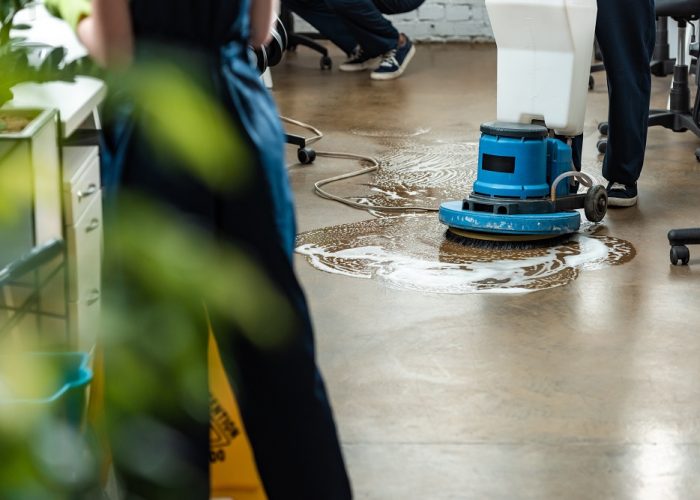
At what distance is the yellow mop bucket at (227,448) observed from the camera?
1.51 meters

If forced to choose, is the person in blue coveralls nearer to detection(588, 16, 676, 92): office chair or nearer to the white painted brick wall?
detection(588, 16, 676, 92): office chair

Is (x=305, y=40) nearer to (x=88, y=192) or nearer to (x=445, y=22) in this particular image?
(x=445, y=22)

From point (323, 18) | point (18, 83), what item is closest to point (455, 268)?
point (18, 83)

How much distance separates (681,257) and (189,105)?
3.11 meters

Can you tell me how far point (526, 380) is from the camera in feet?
8.14

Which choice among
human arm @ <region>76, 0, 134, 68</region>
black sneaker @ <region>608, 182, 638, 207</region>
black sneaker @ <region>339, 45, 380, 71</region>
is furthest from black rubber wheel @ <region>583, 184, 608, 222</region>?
black sneaker @ <region>339, 45, 380, 71</region>

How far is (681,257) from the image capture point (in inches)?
130

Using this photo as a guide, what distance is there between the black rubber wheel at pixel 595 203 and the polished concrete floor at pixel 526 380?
0.09m

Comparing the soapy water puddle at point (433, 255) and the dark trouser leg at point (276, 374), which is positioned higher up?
the dark trouser leg at point (276, 374)

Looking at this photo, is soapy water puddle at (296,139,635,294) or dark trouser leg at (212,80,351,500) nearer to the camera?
dark trouser leg at (212,80,351,500)

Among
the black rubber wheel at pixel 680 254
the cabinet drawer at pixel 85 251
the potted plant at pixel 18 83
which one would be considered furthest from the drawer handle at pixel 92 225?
the black rubber wheel at pixel 680 254

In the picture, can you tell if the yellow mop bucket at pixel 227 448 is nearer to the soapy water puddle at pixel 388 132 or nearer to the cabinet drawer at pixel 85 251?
the cabinet drawer at pixel 85 251

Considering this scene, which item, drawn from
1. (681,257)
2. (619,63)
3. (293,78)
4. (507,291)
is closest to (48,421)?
(507,291)

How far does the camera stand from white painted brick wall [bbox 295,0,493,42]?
852cm
